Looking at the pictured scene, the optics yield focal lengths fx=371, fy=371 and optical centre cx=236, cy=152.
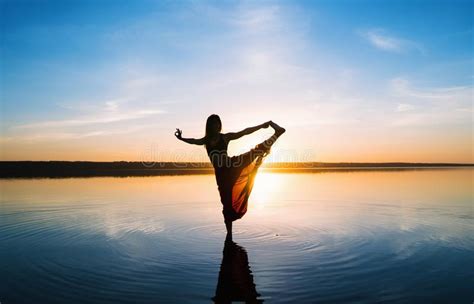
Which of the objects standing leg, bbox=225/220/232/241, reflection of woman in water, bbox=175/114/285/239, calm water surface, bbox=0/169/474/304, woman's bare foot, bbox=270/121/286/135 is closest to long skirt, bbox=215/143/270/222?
reflection of woman in water, bbox=175/114/285/239

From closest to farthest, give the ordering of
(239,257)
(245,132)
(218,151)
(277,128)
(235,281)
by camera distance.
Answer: (235,281) < (239,257) < (245,132) < (277,128) < (218,151)

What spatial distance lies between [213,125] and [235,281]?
4674 mm

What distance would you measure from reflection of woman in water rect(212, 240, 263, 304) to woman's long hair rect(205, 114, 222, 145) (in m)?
3.33

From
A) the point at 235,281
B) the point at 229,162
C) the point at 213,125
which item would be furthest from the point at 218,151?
the point at 235,281

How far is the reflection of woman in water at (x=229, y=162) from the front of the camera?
10742 millimetres

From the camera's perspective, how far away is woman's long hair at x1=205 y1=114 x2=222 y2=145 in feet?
34.9

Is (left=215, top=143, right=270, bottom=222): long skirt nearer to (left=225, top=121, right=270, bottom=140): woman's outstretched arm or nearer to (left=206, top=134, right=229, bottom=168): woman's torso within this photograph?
(left=206, top=134, right=229, bottom=168): woman's torso

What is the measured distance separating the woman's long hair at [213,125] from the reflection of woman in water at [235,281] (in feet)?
10.9

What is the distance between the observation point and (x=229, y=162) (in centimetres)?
1118

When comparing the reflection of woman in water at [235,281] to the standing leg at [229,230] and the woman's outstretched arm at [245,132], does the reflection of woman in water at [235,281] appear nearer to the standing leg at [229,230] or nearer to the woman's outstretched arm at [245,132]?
the standing leg at [229,230]

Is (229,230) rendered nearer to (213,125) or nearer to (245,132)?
(245,132)

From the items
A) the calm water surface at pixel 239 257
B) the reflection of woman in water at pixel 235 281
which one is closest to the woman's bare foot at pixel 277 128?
the calm water surface at pixel 239 257

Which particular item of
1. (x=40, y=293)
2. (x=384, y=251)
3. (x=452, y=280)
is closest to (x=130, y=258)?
(x=40, y=293)

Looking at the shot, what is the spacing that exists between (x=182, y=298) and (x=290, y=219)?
906 centimetres
